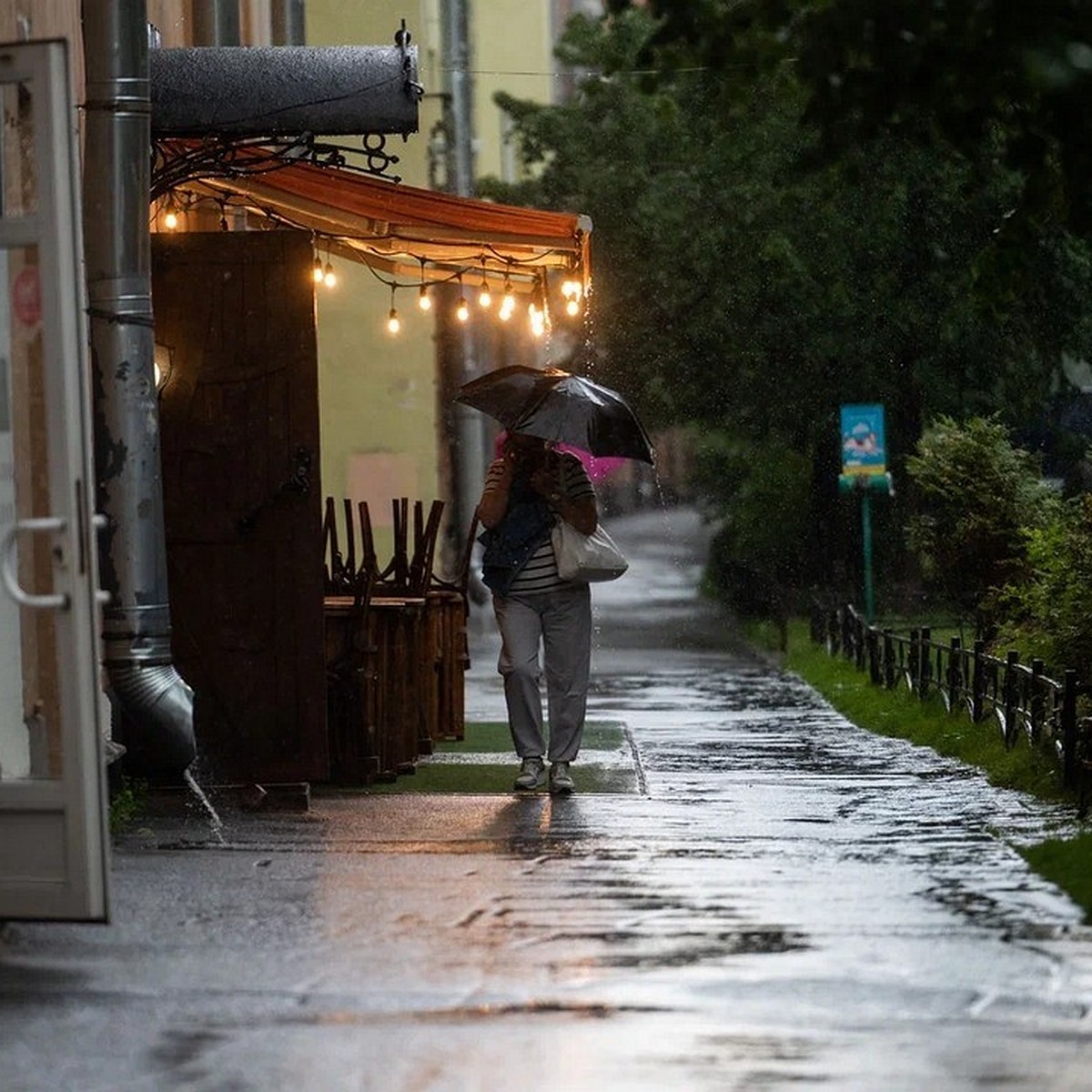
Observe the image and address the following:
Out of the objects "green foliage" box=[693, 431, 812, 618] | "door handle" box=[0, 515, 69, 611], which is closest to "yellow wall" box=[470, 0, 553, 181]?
"green foliage" box=[693, 431, 812, 618]

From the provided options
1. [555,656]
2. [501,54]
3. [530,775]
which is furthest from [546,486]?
[501,54]

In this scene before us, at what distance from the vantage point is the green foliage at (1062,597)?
562 inches

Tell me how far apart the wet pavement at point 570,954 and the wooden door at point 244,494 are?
21.1 inches

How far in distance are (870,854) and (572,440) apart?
2.91 m

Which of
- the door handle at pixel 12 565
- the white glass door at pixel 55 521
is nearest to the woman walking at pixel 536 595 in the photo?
the white glass door at pixel 55 521

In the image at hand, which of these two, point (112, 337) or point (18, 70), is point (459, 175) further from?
point (18, 70)

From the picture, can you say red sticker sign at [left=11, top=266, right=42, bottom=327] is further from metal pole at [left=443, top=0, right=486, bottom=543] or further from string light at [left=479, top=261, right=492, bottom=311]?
metal pole at [left=443, top=0, right=486, bottom=543]

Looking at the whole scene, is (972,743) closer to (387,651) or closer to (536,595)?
(387,651)

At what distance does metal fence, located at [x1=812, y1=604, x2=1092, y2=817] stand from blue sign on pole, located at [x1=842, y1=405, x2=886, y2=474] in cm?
376

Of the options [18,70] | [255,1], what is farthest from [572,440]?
[255,1]

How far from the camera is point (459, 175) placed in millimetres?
32812

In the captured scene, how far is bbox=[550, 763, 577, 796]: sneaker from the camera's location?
12.4 meters

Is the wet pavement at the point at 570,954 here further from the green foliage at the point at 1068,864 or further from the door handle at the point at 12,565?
the door handle at the point at 12,565

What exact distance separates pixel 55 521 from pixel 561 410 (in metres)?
5.18
